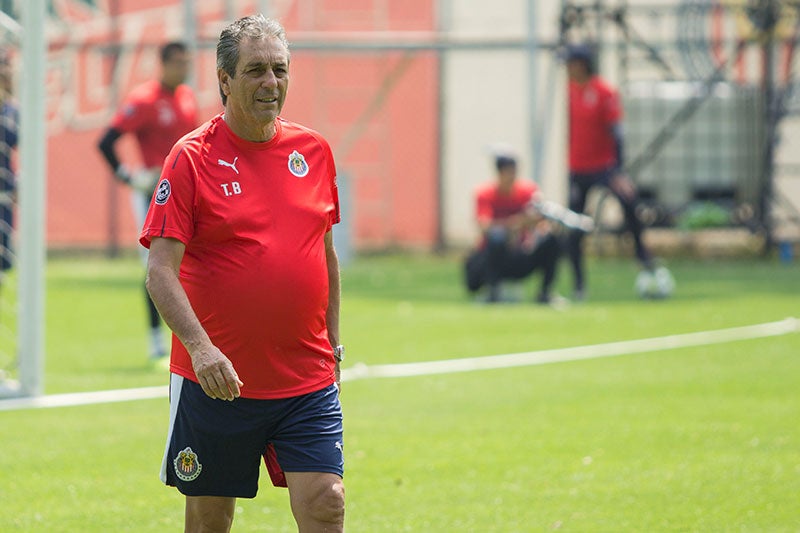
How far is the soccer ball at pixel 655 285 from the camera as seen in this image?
53.9 feet

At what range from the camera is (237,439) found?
489cm

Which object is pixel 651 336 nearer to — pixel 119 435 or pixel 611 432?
pixel 611 432

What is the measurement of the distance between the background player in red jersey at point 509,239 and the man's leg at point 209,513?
11.5 metres

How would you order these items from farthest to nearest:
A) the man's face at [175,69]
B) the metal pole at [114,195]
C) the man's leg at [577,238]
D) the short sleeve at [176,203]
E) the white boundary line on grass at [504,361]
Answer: the metal pole at [114,195] < the man's leg at [577,238] < the man's face at [175,69] < the white boundary line on grass at [504,361] < the short sleeve at [176,203]

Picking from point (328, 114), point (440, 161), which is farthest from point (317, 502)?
point (328, 114)

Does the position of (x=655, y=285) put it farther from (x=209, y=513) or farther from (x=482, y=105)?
(x=209, y=513)

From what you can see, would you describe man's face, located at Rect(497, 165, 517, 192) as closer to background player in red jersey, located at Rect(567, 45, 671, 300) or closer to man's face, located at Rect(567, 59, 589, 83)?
background player in red jersey, located at Rect(567, 45, 671, 300)

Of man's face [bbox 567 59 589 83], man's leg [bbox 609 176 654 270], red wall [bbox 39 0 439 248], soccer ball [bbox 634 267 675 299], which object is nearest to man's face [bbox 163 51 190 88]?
man's face [bbox 567 59 589 83]

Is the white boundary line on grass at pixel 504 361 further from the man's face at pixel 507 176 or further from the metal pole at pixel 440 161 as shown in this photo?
the metal pole at pixel 440 161

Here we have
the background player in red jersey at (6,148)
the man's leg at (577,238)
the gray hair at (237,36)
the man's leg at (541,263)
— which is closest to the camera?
the gray hair at (237,36)

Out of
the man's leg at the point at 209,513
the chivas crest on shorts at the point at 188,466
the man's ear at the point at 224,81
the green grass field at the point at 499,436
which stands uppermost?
the man's ear at the point at 224,81

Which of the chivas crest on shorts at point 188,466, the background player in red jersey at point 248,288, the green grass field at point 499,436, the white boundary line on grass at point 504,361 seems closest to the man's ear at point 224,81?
the background player in red jersey at point 248,288

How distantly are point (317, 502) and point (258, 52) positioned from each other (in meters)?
1.42

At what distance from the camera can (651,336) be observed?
43.3 ft
